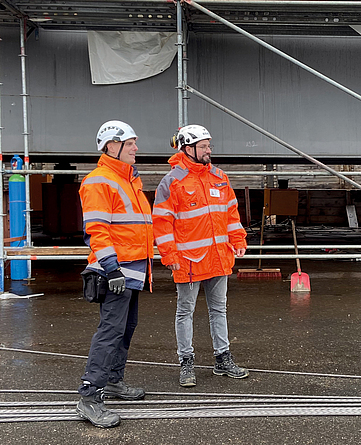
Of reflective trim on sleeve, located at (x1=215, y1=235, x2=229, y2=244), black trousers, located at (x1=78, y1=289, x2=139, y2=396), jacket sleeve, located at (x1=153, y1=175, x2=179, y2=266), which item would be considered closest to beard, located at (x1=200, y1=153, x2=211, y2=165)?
jacket sleeve, located at (x1=153, y1=175, x2=179, y2=266)

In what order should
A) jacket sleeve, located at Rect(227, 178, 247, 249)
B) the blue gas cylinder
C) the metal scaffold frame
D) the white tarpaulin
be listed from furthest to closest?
the blue gas cylinder → the white tarpaulin → the metal scaffold frame → jacket sleeve, located at Rect(227, 178, 247, 249)

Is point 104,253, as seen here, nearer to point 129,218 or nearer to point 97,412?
point 129,218

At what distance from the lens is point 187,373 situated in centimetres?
403

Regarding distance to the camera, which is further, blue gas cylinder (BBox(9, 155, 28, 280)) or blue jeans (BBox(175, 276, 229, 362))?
blue gas cylinder (BBox(9, 155, 28, 280))

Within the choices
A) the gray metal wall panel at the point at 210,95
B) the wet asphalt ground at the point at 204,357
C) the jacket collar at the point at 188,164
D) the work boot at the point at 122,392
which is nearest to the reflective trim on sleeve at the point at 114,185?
the jacket collar at the point at 188,164

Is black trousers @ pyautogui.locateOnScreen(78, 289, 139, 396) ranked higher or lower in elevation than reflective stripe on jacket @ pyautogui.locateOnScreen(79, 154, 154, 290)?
lower

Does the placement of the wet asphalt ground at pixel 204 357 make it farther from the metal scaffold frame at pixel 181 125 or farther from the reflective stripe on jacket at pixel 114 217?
the reflective stripe on jacket at pixel 114 217

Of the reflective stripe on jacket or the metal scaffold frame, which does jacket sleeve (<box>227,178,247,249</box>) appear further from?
the metal scaffold frame

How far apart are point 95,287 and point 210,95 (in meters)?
6.23

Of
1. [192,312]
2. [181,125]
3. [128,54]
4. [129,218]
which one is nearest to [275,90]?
[181,125]

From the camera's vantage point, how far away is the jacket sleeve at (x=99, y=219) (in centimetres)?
328

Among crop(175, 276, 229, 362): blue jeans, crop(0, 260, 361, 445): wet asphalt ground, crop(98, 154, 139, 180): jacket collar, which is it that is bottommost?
crop(0, 260, 361, 445): wet asphalt ground

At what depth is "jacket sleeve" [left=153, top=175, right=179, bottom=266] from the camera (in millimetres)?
4023

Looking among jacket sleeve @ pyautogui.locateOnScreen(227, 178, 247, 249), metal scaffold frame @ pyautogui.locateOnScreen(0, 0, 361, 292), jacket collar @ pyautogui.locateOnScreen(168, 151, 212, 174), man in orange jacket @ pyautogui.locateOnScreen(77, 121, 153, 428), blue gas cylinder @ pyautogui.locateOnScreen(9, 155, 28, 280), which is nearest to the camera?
man in orange jacket @ pyautogui.locateOnScreen(77, 121, 153, 428)
